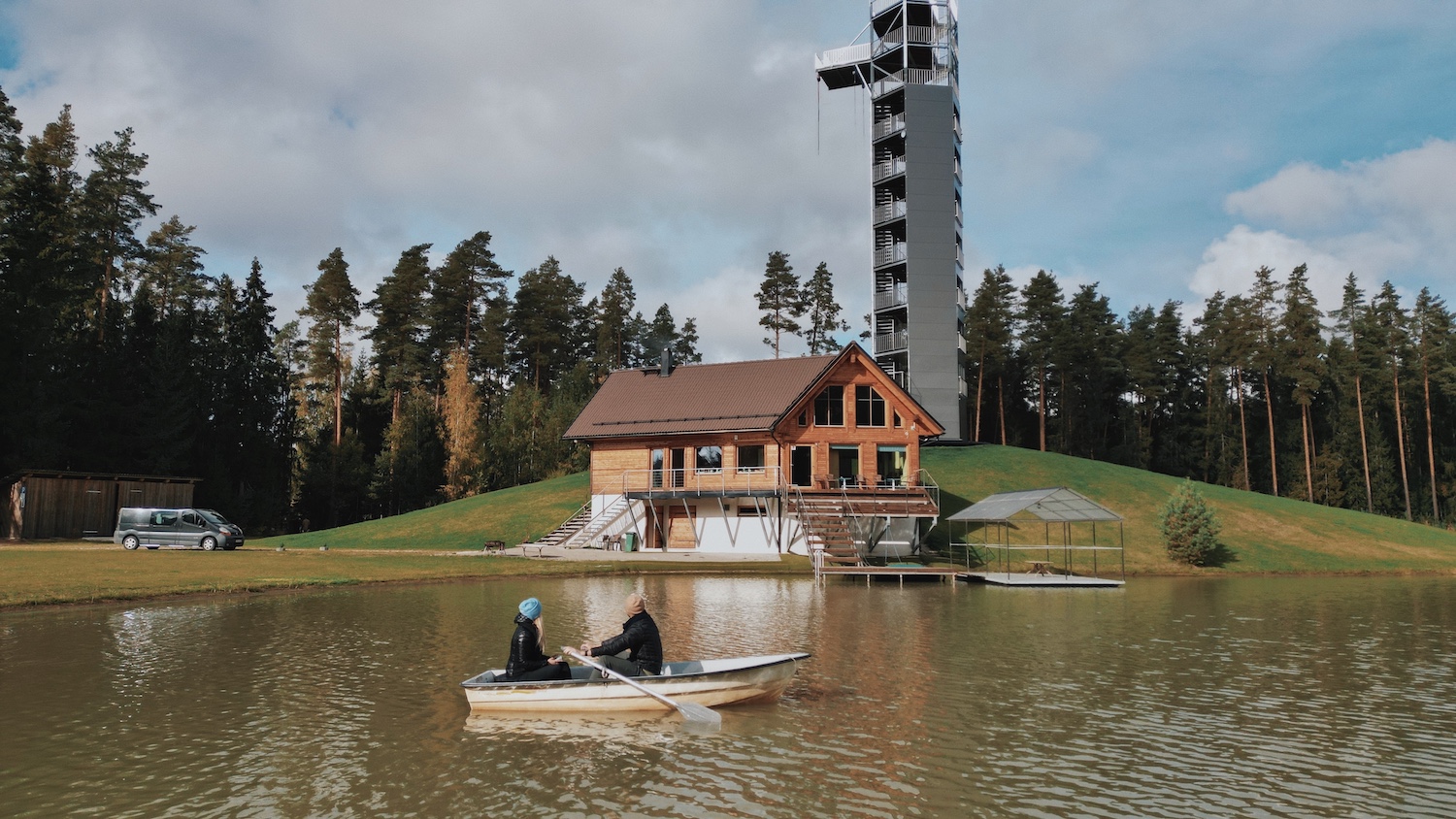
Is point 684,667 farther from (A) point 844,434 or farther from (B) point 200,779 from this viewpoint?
(A) point 844,434

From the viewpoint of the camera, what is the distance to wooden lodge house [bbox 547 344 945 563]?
47.8 meters

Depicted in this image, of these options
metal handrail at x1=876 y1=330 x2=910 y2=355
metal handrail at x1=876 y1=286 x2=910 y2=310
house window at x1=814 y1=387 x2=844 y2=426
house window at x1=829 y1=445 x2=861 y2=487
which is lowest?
house window at x1=829 y1=445 x2=861 y2=487

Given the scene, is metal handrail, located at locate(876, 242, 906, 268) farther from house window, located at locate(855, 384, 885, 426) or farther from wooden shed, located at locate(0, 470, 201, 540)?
wooden shed, located at locate(0, 470, 201, 540)

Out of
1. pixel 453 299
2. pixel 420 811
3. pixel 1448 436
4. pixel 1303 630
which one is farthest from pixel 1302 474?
pixel 420 811

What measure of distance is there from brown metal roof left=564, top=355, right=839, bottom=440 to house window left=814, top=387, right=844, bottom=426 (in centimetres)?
115

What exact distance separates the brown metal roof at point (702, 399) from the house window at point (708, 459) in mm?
1498

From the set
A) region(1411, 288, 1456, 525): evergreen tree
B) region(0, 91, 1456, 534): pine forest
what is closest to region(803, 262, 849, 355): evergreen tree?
region(0, 91, 1456, 534): pine forest

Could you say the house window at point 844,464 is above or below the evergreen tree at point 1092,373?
below

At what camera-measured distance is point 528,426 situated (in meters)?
74.6

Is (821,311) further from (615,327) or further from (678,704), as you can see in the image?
(678,704)

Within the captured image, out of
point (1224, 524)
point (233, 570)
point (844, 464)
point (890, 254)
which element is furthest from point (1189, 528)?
point (233, 570)

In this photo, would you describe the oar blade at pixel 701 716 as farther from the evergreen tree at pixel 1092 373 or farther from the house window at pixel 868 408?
the evergreen tree at pixel 1092 373

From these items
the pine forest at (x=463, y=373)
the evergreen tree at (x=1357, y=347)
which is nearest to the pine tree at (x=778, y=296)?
the pine forest at (x=463, y=373)

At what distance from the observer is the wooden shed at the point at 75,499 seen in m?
49.5
